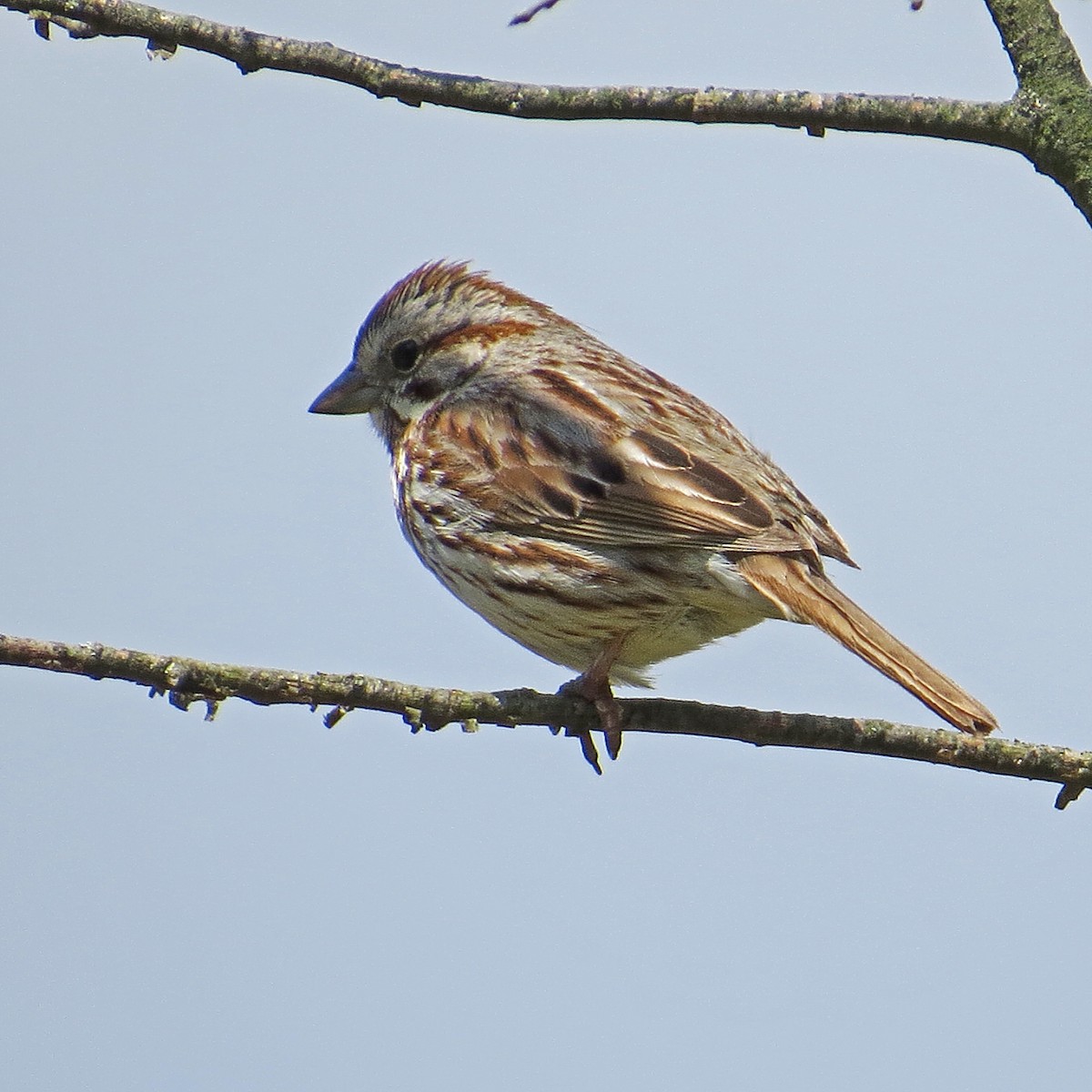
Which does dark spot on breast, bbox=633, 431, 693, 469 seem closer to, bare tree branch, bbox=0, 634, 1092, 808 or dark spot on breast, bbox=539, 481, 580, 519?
dark spot on breast, bbox=539, 481, 580, 519

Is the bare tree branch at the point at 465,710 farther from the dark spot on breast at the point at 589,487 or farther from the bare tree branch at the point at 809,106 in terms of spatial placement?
the dark spot on breast at the point at 589,487

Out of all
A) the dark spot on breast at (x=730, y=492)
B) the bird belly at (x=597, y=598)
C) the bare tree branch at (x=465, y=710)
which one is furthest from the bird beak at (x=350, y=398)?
the bare tree branch at (x=465, y=710)

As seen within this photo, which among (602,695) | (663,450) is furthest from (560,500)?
(602,695)

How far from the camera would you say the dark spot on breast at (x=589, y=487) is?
191 inches

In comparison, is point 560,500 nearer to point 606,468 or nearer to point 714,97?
point 606,468

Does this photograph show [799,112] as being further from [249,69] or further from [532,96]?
[249,69]

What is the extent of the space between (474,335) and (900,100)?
8.52ft

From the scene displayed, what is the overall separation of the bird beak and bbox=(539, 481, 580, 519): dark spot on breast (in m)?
1.16

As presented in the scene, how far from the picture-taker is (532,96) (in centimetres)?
347

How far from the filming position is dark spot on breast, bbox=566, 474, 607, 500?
191 inches

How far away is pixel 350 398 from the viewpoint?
585 centimetres

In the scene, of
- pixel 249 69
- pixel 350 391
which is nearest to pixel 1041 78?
pixel 249 69

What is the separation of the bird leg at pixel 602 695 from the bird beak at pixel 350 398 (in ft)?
5.55

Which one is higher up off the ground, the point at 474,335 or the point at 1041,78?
the point at 1041,78
